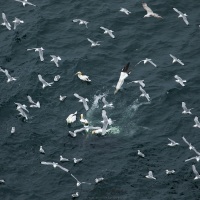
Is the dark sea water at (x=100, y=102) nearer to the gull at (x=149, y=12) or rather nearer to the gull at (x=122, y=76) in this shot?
the gull at (x=149, y=12)

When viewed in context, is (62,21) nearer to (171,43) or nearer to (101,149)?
A: (171,43)

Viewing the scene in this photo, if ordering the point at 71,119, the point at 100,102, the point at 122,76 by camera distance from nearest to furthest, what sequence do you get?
the point at 71,119 < the point at 122,76 < the point at 100,102

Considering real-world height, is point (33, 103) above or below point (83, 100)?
below

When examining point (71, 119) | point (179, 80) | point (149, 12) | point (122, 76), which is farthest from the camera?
point (149, 12)

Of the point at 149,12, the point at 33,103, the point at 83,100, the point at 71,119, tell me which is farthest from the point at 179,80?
the point at 33,103

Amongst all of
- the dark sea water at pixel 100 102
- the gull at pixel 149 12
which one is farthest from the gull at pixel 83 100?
the gull at pixel 149 12

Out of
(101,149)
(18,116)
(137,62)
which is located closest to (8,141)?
(18,116)

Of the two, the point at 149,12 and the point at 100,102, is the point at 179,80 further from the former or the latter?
the point at 149,12

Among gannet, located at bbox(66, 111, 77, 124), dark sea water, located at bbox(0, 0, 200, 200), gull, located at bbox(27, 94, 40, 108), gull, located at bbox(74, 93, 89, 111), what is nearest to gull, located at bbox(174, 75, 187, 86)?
A: dark sea water, located at bbox(0, 0, 200, 200)

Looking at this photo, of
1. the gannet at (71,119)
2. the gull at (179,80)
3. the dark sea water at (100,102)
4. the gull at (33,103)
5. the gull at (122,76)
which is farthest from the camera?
the gull at (179,80)
